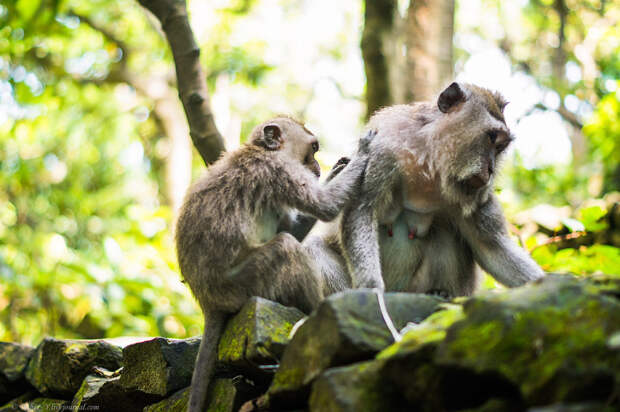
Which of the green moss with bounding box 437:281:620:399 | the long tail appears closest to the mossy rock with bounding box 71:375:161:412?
the long tail

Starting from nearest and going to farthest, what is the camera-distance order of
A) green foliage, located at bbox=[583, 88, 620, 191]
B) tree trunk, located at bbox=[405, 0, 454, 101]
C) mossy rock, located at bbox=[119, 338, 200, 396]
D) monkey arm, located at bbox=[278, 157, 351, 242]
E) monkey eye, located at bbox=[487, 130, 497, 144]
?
mossy rock, located at bbox=[119, 338, 200, 396] < monkey eye, located at bbox=[487, 130, 497, 144] < monkey arm, located at bbox=[278, 157, 351, 242] < tree trunk, located at bbox=[405, 0, 454, 101] < green foliage, located at bbox=[583, 88, 620, 191]

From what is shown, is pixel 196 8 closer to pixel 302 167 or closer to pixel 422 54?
pixel 422 54

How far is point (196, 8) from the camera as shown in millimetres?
17172

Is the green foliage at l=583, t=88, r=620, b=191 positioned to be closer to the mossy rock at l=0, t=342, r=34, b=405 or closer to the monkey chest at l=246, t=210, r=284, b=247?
the monkey chest at l=246, t=210, r=284, b=247

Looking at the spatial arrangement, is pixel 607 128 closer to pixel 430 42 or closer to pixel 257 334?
pixel 430 42

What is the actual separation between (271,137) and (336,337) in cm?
241

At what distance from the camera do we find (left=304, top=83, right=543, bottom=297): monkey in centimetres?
410

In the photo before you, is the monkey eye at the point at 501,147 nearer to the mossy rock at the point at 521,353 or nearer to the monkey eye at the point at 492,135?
the monkey eye at the point at 492,135

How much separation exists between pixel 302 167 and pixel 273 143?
417 mm

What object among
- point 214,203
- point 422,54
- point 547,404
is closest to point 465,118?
point 214,203

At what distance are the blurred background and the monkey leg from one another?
4.73ft

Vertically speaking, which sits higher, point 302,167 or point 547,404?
point 302,167

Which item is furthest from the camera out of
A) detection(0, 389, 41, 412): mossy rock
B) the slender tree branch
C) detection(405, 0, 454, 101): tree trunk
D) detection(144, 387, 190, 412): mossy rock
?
detection(405, 0, 454, 101): tree trunk

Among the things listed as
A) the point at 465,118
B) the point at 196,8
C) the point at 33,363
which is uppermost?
the point at 196,8
